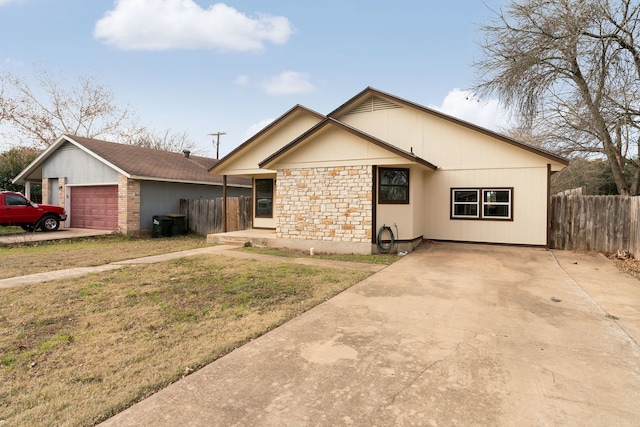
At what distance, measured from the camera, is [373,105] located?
45.3 feet

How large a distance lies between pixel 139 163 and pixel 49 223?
16.1ft

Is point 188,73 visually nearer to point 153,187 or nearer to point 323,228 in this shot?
point 153,187

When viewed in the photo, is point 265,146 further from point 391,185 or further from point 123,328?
point 123,328

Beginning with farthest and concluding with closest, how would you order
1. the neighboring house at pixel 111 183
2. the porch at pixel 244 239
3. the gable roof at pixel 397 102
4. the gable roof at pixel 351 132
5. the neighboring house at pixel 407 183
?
the neighboring house at pixel 111 183 → the porch at pixel 244 239 → the gable roof at pixel 397 102 → the neighboring house at pixel 407 183 → the gable roof at pixel 351 132

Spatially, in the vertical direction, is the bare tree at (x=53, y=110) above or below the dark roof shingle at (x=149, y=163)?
above

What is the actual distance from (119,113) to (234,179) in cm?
1996

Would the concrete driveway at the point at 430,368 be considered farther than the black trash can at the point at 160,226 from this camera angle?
No

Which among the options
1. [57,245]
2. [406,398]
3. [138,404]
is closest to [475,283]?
[406,398]

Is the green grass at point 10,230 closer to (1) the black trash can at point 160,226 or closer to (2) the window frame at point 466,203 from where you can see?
(1) the black trash can at point 160,226

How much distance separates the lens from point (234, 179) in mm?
20422

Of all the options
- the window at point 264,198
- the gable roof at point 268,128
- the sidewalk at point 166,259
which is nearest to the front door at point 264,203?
the window at point 264,198

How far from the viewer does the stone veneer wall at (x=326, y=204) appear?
10.5m

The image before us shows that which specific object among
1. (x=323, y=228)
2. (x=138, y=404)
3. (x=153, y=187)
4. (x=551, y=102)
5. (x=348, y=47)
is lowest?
(x=138, y=404)

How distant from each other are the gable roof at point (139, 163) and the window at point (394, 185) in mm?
10089
